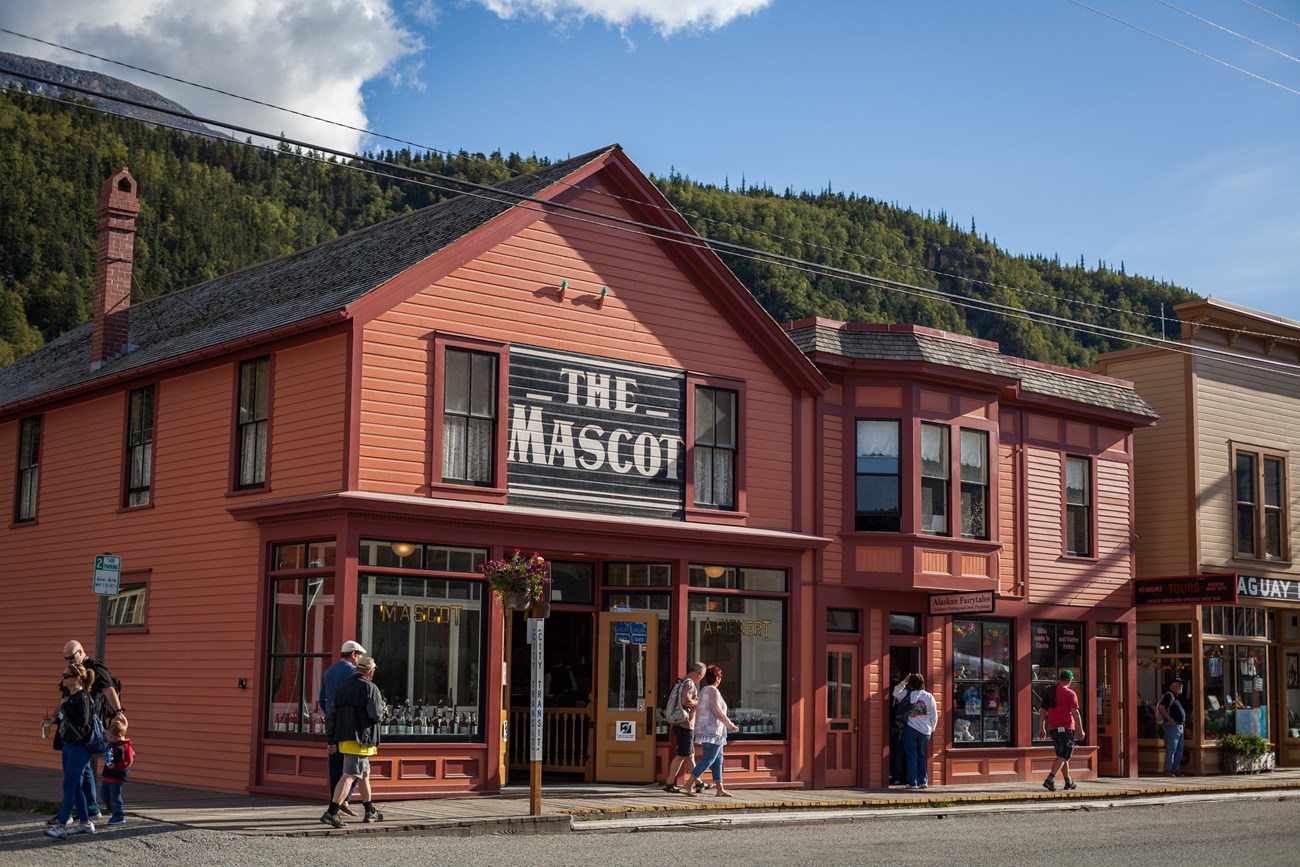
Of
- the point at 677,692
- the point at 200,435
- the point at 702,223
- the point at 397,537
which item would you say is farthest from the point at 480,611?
the point at 702,223

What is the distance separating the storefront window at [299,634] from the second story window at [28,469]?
29.1 feet

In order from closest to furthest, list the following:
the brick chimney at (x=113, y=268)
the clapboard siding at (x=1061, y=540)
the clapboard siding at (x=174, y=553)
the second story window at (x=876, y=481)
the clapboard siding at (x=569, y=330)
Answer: the clapboard siding at (x=569, y=330), the clapboard siding at (x=174, y=553), the second story window at (x=876, y=481), the brick chimney at (x=113, y=268), the clapboard siding at (x=1061, y=540)

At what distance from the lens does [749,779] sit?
23234 millimetres

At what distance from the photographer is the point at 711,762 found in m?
21.1

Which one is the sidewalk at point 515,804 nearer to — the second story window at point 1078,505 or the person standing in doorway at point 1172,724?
the person standing in doorway at point 1172,724

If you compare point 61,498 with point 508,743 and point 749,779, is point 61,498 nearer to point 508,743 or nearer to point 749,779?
point 508,743

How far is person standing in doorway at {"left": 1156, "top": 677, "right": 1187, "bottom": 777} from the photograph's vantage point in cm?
2922

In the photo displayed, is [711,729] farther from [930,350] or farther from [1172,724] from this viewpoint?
[1172,724]

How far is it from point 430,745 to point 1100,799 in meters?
10.8

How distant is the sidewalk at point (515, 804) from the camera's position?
16406 mm

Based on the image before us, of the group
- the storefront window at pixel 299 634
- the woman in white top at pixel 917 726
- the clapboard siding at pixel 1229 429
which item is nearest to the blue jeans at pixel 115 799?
the storefront window at pixel 299 634

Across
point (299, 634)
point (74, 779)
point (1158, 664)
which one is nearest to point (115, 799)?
point (74, 779)

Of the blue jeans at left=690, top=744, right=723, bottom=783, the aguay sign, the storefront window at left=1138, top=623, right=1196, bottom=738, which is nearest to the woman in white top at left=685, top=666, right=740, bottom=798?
the blue jeans at left=690, top=744, right=723, bottom=783

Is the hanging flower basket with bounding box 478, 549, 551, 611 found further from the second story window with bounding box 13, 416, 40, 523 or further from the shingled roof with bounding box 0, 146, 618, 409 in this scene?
the second story window with bounding box 13, 416, 40, 523
